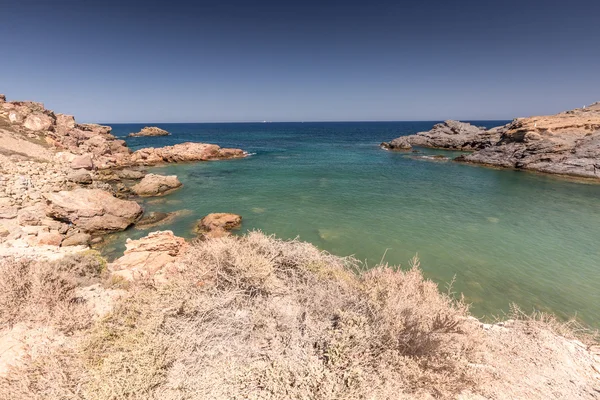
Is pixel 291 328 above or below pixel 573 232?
above

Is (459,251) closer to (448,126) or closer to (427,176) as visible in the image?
(427,176)

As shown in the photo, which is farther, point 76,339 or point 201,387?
point 76,339

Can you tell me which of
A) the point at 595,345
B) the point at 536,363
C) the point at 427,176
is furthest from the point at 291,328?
the point at 427,176

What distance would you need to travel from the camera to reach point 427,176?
31328 mm

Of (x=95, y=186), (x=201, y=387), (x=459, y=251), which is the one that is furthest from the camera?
(x=95, y=186)

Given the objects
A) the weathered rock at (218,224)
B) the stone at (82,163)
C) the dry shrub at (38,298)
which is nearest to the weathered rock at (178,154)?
the stone at (82,163)

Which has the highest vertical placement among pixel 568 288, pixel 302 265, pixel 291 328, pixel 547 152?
pixel 547 152

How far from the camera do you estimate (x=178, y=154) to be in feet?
128

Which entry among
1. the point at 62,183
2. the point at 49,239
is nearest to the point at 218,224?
the point at 49,239

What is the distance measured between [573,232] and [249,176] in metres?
27.7

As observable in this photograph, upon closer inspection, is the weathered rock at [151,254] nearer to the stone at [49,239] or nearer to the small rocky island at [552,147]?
the stone at [49,239]

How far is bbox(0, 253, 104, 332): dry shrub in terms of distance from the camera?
17.2 feet

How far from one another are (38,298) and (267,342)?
16.8ft

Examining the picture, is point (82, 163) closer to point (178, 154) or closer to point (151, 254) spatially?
point (178, 154)
